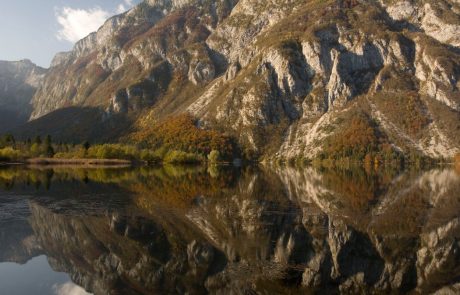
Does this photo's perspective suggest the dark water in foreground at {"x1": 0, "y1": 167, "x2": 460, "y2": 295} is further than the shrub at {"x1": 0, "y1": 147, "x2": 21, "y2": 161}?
No

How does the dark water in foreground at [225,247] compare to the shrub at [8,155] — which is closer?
the dark water in foreground at [225,247]

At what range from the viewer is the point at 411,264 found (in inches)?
1232

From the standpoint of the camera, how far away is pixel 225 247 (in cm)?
3384

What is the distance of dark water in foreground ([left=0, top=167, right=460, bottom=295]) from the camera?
86.9ft

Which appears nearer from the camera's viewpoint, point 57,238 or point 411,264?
point 411,264

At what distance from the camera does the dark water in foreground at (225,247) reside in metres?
26.5

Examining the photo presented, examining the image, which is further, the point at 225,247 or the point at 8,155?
the point at 8,155

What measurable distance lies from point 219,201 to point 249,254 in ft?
91.2

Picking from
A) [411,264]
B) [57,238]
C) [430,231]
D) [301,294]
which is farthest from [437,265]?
[57,238]

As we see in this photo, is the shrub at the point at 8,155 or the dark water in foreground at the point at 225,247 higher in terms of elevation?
the shrub at the point at 8,155

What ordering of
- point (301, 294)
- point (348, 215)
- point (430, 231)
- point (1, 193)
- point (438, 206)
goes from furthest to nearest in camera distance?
point (1, 193) → point (438, 206) → point (348, 215) → point (430, 231) → point (301, 294)

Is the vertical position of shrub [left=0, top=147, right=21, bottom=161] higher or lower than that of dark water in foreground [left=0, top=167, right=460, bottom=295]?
higher

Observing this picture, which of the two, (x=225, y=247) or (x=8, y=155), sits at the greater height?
(x=8, y=155)

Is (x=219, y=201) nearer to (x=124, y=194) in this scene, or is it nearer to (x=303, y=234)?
(x=124, y=194)
